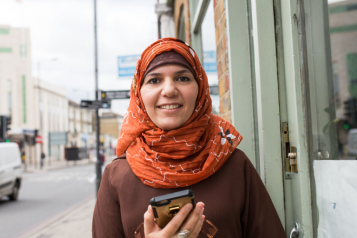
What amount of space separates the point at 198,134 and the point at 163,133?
0.57ft

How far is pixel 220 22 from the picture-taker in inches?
89.7

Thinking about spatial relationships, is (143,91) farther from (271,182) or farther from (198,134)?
(271,182)

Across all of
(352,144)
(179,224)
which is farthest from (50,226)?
(352,144)

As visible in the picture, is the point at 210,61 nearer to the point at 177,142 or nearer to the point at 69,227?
the point at 177,142

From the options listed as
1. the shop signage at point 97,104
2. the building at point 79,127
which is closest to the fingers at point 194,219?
the shop signage at point 97,104

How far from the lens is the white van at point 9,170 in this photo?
9.11 meters

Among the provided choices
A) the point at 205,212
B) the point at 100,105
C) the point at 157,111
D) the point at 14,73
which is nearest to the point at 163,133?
the point at 157,111

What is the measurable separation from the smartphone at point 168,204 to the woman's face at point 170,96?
1.66ft

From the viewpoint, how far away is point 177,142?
140 centimetres

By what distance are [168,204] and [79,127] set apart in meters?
52.9

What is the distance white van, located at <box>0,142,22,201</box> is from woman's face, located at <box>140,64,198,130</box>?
30.9 ft

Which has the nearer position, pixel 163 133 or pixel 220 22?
pixel 163 133

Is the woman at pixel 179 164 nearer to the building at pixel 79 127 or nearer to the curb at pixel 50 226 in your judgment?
the curb at pixel 50 226

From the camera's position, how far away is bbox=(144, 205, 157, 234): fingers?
3.38 ft
